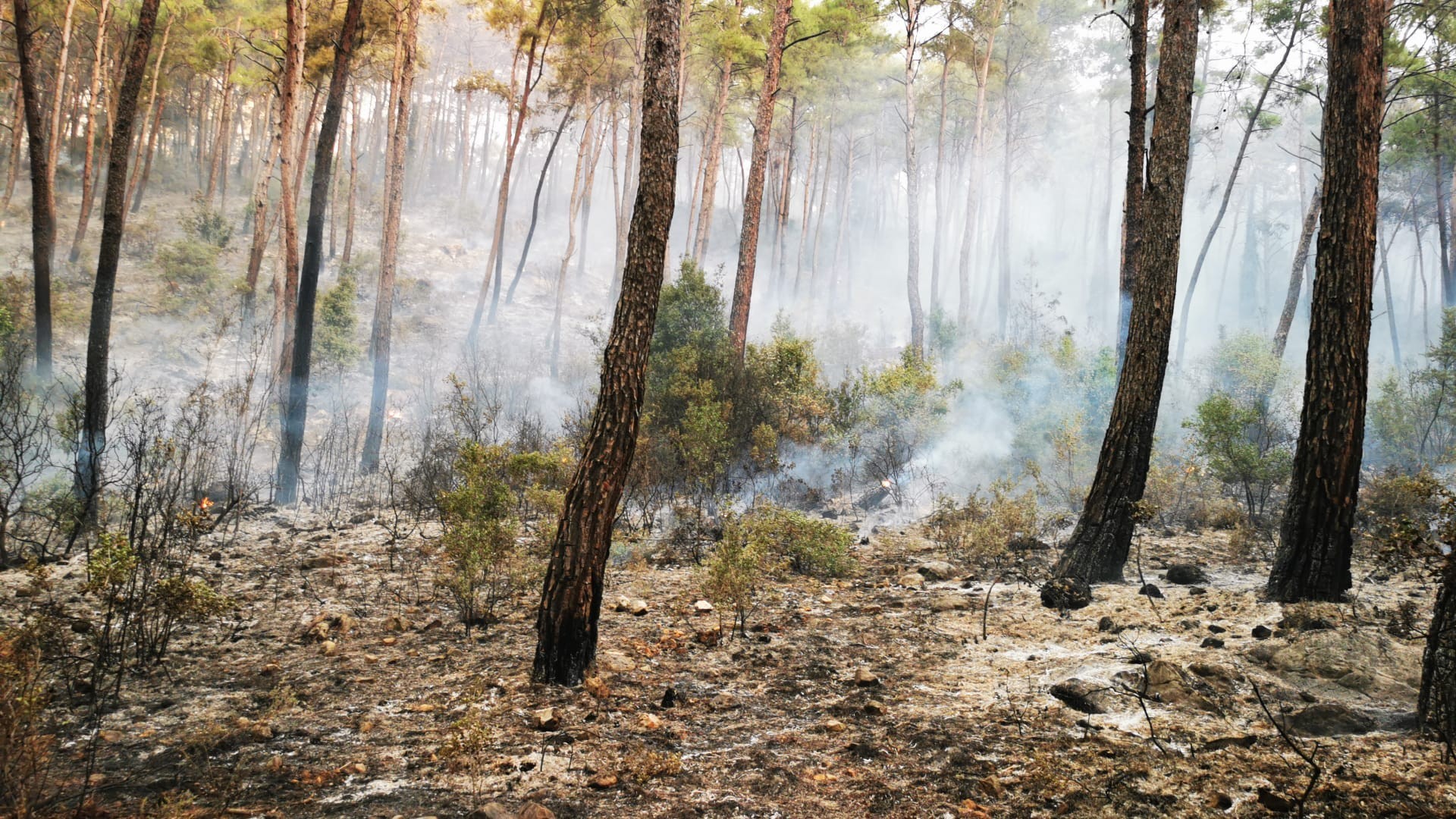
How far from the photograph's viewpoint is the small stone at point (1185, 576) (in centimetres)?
591

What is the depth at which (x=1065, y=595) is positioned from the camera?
535 cm

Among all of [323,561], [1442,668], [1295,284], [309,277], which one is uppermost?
[1295,284]

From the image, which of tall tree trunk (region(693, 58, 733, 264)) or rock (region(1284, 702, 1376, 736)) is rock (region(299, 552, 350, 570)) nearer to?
rock (region(1284, 702, 1376, 736))

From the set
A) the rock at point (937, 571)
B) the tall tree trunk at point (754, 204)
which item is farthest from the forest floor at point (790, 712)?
the tall tree trunk at point (754, 204)

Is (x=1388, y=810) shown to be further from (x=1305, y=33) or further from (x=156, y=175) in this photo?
(x=156, y=175)

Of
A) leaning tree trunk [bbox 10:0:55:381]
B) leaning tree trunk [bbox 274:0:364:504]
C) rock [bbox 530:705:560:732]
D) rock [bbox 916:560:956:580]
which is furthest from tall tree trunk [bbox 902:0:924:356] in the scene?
leaning tree trunk [bbox 10:0:55:381]

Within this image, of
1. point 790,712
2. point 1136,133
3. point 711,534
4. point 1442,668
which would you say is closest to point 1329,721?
point 1442,668

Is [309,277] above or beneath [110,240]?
above

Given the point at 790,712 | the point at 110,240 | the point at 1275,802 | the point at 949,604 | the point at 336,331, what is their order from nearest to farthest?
the point at 1275,802, the point at 790,712, the point at 949,604, the point at 110,240, the point at 336,331

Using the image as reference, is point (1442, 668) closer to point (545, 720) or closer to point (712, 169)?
point (545, 720)

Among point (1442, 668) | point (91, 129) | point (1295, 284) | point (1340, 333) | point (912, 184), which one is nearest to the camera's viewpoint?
point (1442, 668)

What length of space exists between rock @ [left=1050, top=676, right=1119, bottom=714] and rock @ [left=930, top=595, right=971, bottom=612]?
6.11ft

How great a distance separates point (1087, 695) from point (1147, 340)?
11.1ft

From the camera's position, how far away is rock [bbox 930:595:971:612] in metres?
5.59
